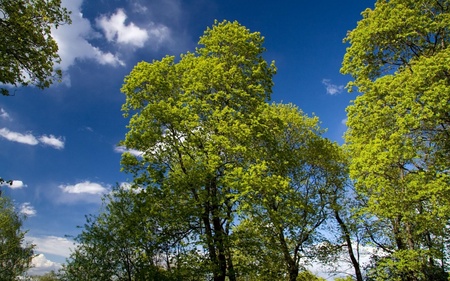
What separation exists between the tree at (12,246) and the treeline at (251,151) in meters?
31.1

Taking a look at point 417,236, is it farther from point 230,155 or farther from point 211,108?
point 211,108

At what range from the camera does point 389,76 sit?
17.5m

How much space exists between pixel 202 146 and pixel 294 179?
36.8ft

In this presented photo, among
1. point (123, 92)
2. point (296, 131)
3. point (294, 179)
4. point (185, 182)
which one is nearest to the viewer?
point (185, 182)

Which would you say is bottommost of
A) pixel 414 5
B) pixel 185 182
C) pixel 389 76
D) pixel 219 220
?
pixel 219 220

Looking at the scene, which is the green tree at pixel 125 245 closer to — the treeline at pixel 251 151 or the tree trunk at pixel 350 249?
the treeline at pixel 251 151

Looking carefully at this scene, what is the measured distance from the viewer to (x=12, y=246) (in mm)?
45719

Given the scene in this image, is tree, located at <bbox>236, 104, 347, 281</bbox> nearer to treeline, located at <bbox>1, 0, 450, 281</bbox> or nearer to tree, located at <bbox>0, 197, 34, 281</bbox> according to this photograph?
treeline, located at <bbox>1, 0, 450, 281</bbox>

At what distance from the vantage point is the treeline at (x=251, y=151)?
1647 cm

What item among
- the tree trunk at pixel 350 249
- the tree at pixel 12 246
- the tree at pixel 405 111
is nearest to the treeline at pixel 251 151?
the tree at pixel 405 111

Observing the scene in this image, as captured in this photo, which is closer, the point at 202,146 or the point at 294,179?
the point at 202,146

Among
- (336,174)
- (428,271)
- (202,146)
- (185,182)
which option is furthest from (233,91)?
(428,271)

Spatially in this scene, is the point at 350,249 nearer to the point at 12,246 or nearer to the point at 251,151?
the point at 251,151

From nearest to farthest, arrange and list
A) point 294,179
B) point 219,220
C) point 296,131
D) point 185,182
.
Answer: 1. point 185,182
2. point 219,220
3. point 294,179
4. point 296,131
